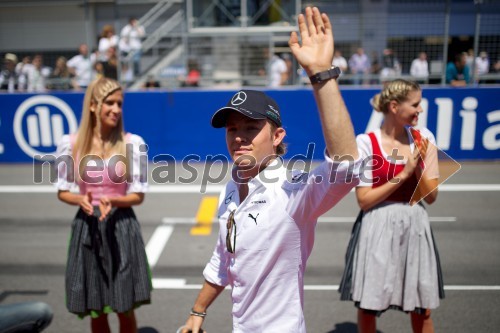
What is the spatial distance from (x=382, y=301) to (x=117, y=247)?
1.94m

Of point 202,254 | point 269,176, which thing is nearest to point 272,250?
point 269,176

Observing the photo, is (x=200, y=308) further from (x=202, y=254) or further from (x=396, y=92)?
(x=202, y=254)

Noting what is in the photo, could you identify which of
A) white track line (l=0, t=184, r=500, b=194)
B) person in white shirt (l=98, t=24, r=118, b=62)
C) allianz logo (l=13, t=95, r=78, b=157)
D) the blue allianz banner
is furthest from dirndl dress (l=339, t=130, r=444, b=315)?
person in white shirt (l=98, t=24, r=118, b=62)

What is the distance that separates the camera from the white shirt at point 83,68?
41.1ft

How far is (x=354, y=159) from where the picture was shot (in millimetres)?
1636

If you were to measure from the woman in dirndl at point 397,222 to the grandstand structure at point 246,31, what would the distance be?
867cm

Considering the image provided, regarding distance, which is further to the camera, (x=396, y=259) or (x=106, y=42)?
(x=106, y=42)

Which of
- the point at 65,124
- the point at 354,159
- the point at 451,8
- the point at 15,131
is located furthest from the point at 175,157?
the point at 354,159

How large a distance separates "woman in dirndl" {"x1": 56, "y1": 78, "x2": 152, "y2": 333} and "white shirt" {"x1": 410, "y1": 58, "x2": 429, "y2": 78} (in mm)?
9642

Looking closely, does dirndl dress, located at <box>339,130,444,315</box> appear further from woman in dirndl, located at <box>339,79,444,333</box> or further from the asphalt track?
the asphalt track

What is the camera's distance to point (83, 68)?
535 inches

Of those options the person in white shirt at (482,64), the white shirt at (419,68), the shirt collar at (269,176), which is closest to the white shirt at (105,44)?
the white shirt at (419,68)

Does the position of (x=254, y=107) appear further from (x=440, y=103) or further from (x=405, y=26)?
(x=405, y=26)

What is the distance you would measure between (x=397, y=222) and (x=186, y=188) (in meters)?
6.35
